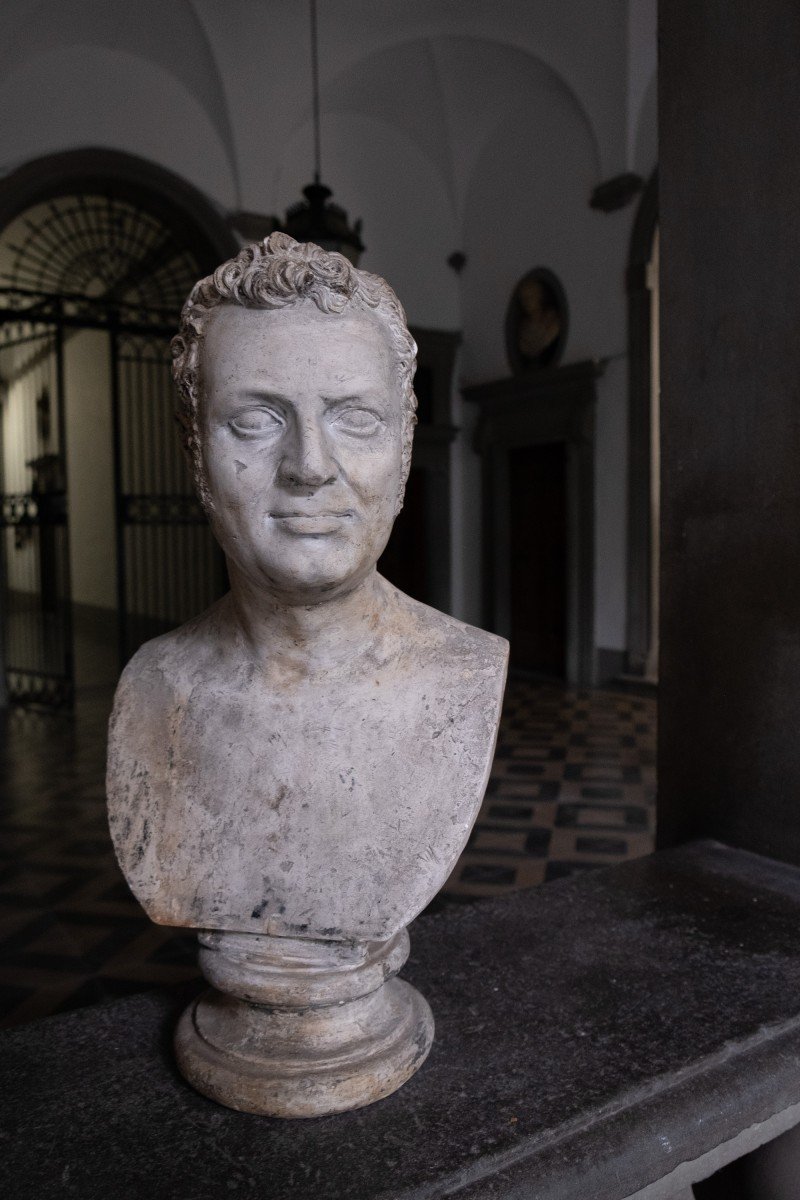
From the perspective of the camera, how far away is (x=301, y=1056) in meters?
1.45

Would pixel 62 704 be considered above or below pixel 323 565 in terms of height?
below

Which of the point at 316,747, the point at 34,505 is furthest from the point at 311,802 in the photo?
the point at 34,505

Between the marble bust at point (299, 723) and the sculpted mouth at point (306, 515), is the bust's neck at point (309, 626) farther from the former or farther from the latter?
the sculpted mouth at point (306, 515)

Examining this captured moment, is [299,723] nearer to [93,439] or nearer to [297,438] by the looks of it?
[297,438]

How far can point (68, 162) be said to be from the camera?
7.47m

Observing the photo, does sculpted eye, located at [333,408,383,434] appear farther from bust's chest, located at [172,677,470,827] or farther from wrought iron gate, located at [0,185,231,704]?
wrought iron gate, located at [0,185,231,704]

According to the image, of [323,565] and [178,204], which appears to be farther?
[178,204]

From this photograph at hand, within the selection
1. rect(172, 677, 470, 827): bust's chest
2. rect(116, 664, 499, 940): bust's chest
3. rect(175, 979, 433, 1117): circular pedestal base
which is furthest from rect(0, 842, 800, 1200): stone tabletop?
rect(172, 677, 470, 827): bust's chest

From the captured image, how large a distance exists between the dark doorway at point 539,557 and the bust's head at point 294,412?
8003 millimetres

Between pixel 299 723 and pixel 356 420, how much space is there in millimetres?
462

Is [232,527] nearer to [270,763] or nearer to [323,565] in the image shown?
[323,565]

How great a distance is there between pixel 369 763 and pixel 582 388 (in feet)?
25.4

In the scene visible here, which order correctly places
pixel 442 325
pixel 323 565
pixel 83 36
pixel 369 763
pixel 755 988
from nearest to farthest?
pixel 323 565, pixel 369 763, pixel 755 988, pixel 83 36, pixel 442 325

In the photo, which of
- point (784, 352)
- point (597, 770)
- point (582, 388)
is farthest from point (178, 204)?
point (784, 352)
